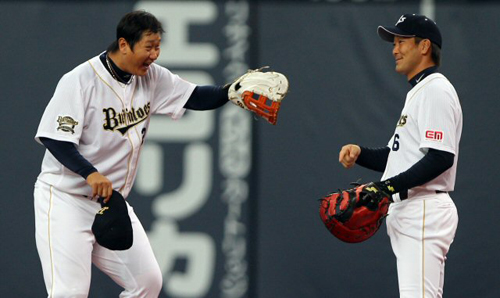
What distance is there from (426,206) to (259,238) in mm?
1785

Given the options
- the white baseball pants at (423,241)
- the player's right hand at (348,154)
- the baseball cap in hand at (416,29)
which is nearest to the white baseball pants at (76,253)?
the player's right hand at (348,154)

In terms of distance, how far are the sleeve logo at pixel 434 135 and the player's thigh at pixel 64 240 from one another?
1448mm

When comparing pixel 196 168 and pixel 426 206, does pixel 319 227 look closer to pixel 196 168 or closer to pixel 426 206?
pixel 196 168

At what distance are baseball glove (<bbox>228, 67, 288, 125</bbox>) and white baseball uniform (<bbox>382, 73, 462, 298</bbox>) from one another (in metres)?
0.60

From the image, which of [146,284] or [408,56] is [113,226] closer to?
[146,284]

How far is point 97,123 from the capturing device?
3.64m

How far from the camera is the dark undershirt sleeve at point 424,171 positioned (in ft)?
11.0

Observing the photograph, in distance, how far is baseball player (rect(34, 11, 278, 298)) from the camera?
3508 mm

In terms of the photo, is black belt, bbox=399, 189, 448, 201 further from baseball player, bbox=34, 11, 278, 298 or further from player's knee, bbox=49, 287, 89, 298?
player's knee, bbox=49, 287, 89, 298

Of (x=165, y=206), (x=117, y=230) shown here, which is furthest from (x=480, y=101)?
(x=117, y=230)

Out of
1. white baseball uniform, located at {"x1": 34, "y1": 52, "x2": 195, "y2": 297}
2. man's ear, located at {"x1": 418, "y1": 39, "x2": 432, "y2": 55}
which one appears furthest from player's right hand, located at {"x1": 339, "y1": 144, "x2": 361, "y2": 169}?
white baseball uniform, located at {"x1": 34, "y1": 52, "x2": 195, "y2": 297}

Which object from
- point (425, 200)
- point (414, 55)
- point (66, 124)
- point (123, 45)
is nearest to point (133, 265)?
point (66, 124)

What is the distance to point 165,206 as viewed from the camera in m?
5.08

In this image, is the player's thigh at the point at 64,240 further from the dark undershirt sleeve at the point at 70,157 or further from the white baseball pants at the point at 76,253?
the dark undershirt sleeve at the point at 70,157
